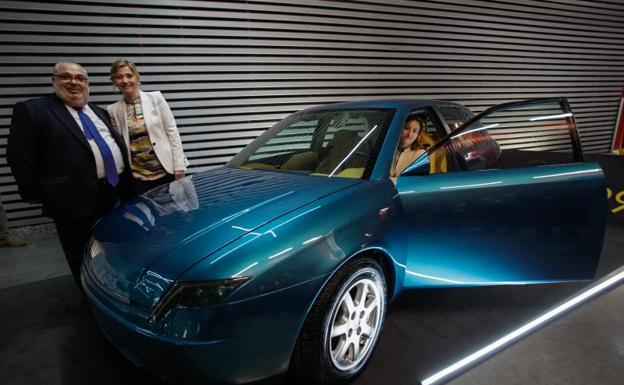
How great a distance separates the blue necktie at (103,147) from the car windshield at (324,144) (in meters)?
0.79

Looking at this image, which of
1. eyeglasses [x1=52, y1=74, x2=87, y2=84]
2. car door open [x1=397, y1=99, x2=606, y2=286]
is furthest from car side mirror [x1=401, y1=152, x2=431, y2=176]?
eyeglasses [x1=52, y1=74, x2=87, y2=84]

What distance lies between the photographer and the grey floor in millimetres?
1544

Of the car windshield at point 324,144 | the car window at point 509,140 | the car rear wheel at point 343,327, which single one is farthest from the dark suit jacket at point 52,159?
the car window at point 509,140

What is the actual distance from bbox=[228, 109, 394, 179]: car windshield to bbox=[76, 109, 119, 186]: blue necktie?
79cm

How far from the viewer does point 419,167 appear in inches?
65.1

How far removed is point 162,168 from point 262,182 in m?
1.20

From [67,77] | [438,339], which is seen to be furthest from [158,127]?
[438,339]

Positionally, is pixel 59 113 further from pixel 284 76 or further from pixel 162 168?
pixel 284 76

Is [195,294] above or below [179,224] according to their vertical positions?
below

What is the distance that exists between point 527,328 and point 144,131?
8.99 feet

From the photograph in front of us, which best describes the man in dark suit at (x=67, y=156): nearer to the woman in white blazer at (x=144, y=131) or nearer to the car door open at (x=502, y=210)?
the woman in white blazer at (x=144, y=131)

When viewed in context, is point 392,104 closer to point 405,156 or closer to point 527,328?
point 405,156

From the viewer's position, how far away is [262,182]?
1752mm

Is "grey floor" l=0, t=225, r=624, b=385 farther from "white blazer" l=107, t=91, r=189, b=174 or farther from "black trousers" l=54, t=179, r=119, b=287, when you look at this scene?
"white blazer" l=107, t=91, r=189, b=174
